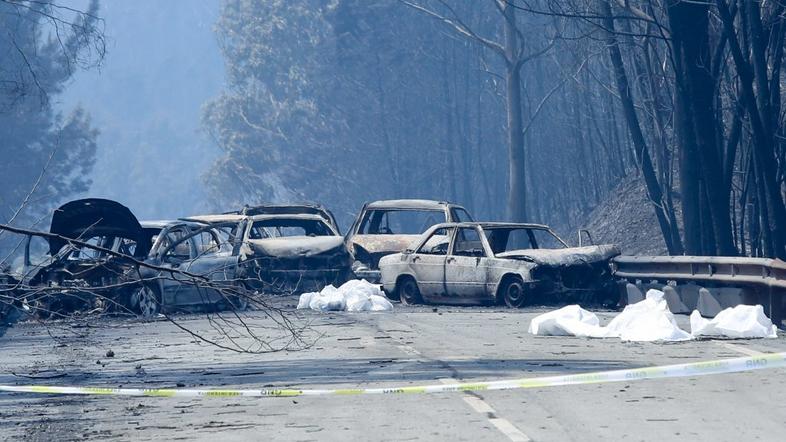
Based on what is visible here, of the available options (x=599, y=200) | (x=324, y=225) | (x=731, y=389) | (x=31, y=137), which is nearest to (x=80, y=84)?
(x=31, y=137)

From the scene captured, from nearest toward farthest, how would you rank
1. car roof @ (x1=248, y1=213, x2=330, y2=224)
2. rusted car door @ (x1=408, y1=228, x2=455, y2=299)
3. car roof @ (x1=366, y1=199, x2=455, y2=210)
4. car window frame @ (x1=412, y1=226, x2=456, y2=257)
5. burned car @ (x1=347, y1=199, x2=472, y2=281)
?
1. rusted car door @ (x1=408, y1=228, x2=455, y2=299)
2. car window frame @ (x1=412, y1=226, x2=456, y2=257)
3. car roof @ (x1=248, y1=213, x2=330, y2=224)
4. burned car @ (x1=347, y1=199, x2=472, y2=281)
5. car roof @ (x1=366, y1=199, x2=455, y2=210)

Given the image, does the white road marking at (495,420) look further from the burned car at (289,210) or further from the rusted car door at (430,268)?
the burned car at (289,210)

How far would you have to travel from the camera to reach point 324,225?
26812 mm

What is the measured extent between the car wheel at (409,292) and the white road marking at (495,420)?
1290 centimetres

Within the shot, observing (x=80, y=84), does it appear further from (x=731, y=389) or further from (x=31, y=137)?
(x=731, y=389)

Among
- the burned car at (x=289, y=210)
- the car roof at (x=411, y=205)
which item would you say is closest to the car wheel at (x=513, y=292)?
the car roof at (x=411, y=205)

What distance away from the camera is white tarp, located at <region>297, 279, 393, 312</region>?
22328 millimetres

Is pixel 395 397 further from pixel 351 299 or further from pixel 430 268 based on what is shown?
pixel 430 268

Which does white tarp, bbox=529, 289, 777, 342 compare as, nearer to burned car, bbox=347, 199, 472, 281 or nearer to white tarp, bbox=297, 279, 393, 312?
white tarp, bbox=297, 279, 393, 312

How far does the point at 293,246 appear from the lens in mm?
24234

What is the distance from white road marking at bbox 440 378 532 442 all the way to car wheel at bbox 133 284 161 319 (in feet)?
37.9

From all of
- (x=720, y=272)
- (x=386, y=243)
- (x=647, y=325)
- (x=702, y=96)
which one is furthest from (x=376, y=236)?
(x=647, y=325)

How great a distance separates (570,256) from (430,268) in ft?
9.40

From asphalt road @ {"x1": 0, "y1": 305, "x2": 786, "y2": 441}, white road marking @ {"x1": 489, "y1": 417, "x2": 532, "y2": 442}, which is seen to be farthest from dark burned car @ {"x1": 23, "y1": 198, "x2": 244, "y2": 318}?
white road marking @ {"x1": 489, "y1": 417, "x2": 532, "y2": 442}
